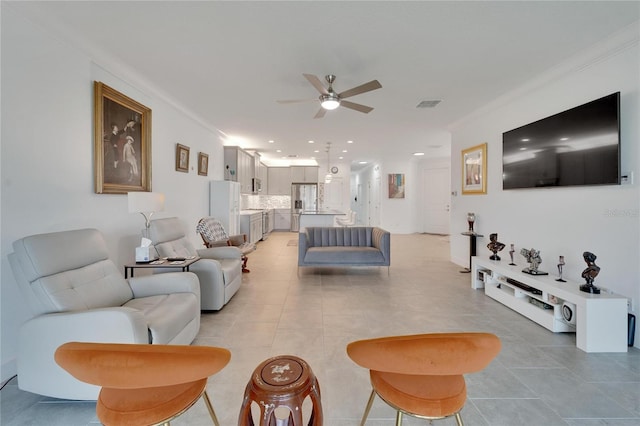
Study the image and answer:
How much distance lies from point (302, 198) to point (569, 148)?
26.6ft

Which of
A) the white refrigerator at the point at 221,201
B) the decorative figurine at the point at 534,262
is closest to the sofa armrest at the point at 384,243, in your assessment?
the decorative figurine at the point at 534,262

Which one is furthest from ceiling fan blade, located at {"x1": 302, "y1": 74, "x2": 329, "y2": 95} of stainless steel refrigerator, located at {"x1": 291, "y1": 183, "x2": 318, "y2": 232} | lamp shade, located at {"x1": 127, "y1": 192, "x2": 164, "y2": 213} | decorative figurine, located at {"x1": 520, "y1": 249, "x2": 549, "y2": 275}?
stainless steel refrigerator, located at {"x1": 291, "y1": 183, "x2": 318, "y2": 232}

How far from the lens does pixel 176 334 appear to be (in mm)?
2104

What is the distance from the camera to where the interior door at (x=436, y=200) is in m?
9.98

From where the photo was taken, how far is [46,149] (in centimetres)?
234

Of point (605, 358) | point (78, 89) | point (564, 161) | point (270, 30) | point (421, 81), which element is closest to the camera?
point (605, 358)

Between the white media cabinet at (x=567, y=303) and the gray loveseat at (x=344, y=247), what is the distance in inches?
60.9

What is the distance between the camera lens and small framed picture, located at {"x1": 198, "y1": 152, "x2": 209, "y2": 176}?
5406 millimetres

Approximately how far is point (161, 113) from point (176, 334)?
330 centimetres

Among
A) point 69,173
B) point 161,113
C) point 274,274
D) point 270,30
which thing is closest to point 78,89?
point 69,173

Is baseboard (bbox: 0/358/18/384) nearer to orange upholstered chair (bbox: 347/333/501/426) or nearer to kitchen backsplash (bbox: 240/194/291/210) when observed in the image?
orange upholstered chair (bbox: 347/333/501/426)

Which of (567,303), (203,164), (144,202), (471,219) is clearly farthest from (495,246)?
(203,164)

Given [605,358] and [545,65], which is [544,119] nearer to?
[545,65]

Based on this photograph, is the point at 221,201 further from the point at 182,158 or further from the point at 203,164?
the point at 182,158
